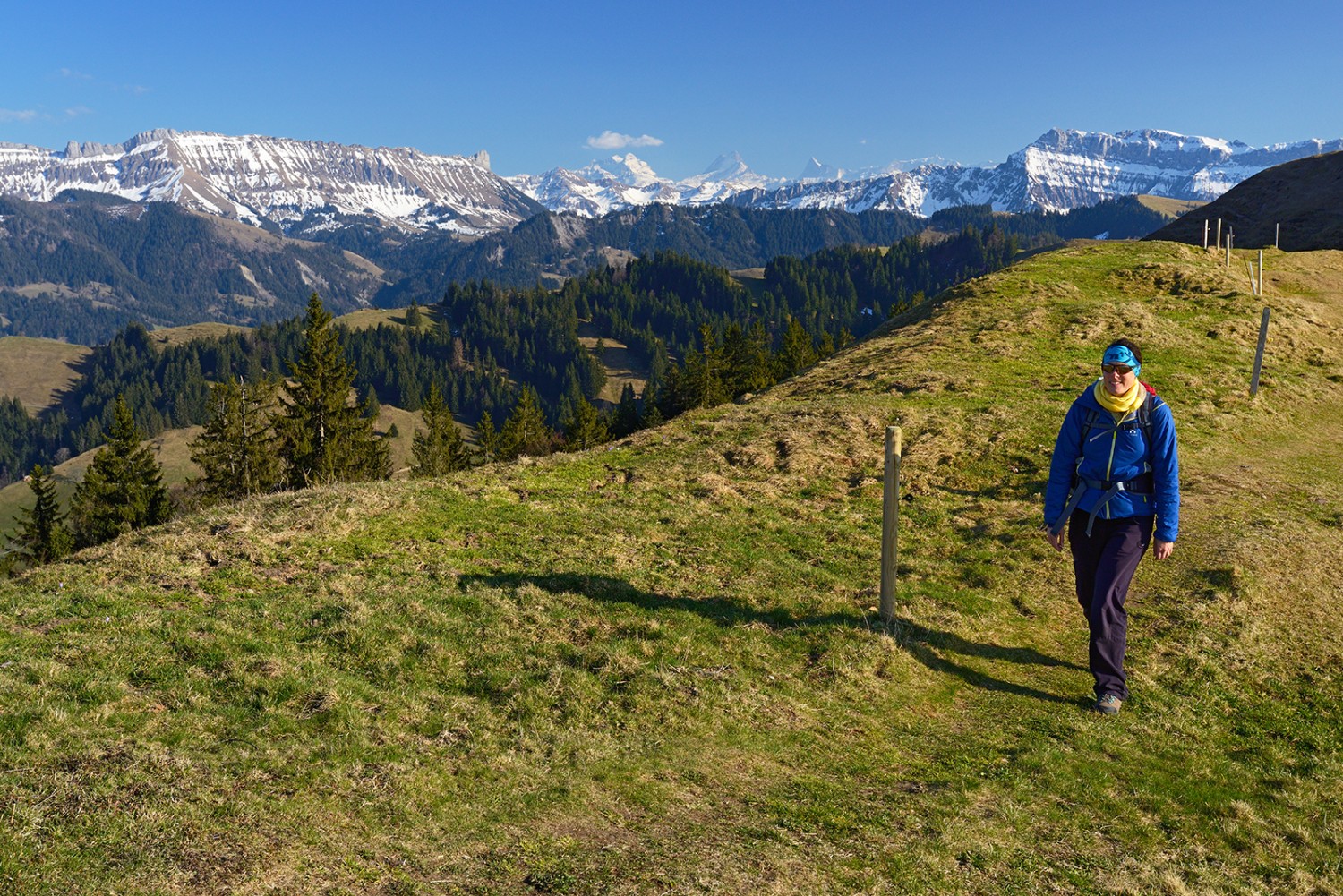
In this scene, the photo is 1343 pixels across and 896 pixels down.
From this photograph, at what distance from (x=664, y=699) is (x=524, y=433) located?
304 feet

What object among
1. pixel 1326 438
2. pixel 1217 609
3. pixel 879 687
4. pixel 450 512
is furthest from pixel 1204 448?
pixel 450 512

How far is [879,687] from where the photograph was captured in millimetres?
10656

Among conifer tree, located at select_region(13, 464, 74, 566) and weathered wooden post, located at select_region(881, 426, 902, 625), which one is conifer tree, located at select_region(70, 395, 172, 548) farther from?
weathered wooden post, located at select_region(881, 426, 902, 625)

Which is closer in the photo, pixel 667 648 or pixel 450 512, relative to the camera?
pixel 667 648

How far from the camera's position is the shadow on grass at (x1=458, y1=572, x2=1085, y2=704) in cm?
1129

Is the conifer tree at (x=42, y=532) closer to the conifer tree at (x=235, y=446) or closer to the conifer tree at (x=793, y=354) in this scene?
the conifer tree at (x=235, y=446)

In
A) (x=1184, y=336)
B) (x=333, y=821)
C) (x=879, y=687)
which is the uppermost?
(x=1184, y=336)

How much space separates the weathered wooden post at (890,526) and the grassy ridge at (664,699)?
0.44 m

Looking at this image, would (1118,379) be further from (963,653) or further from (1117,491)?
(963,653)

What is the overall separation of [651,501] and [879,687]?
866 centimetres

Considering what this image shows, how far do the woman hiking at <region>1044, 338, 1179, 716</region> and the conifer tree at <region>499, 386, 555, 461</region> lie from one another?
83.1m

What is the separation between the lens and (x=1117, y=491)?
33.0ft

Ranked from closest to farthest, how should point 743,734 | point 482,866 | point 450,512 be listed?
1. point 482,866
2. point 743,734
3. point 450,512

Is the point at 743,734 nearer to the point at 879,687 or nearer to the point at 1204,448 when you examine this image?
the point at 879,687
